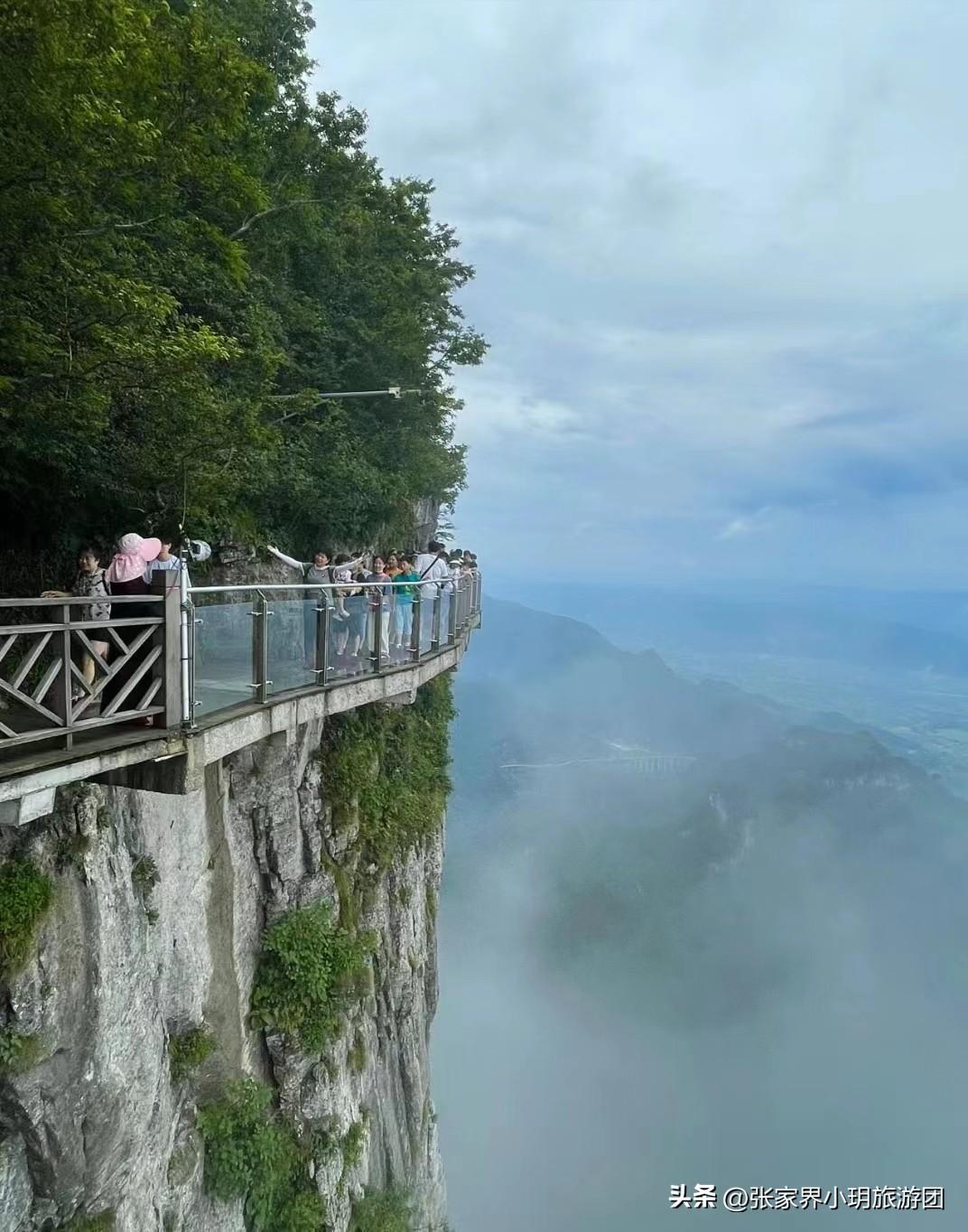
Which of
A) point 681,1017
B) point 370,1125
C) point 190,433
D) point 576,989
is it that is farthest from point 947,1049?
point 190,433

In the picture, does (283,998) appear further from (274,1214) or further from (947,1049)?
(947,1049)

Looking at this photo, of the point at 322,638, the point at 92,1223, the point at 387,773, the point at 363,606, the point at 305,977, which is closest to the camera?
the point at 92,1223

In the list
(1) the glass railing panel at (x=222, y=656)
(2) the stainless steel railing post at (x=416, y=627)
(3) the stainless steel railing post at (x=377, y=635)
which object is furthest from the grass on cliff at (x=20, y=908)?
(2) the stainless steel railing post at (x=416, y=627)

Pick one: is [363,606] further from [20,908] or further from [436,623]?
[20,908]

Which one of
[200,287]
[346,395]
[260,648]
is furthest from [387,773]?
[200,287]

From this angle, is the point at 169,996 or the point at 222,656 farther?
the point at 169,996

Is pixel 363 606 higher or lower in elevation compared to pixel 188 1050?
higher

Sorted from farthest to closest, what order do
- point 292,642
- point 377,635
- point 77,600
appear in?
point 377,635, point 292,642, point 77,600
